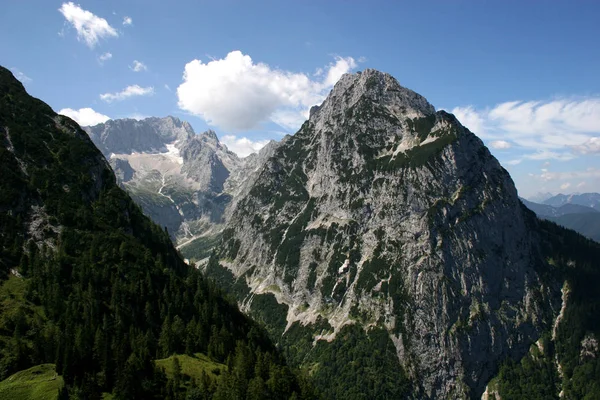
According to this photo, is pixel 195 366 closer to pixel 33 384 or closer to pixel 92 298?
pixel 33 384

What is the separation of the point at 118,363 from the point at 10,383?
1799cm

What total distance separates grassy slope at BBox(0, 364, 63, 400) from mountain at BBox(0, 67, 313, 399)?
26 cm

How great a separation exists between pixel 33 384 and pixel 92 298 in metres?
46.0

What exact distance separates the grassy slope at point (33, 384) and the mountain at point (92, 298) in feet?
0.85

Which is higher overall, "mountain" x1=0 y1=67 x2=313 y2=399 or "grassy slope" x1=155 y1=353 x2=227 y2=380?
"mountain" x1=0 y1=67 x2=313 y2=399

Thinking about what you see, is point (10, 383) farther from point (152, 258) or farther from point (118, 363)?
point (152, 258)

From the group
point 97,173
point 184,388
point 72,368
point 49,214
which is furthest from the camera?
point 97,173

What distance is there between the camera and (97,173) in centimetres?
18375

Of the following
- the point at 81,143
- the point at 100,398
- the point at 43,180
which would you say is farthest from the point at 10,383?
the point at 81,143

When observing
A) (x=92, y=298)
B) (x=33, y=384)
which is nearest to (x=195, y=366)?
(x=33, y=384)

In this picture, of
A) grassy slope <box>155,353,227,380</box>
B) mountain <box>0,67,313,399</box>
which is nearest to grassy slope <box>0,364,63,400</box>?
mountain <box>0,67,313,399</box>

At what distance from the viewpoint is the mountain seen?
276ft

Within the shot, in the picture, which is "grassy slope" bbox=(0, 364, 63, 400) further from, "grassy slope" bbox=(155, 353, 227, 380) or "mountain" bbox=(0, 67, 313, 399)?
"grassy slope" bbox=(155, 353, 227, 380)

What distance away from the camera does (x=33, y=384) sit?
76.1 m
